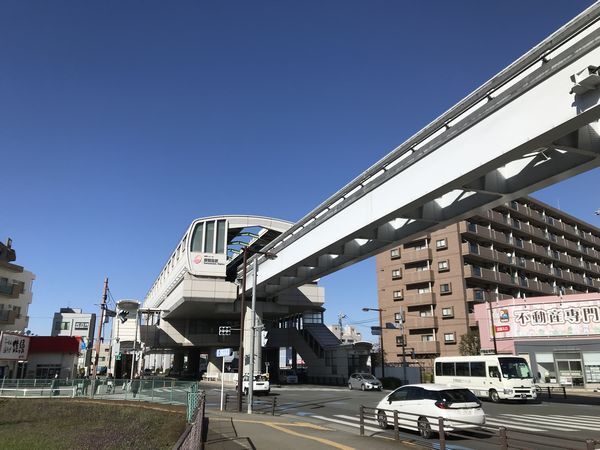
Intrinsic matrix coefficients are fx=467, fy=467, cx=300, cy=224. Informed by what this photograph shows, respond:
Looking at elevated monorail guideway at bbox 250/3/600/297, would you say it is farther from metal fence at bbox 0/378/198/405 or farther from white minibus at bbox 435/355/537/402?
metal fence at bbox 0/378/198/405

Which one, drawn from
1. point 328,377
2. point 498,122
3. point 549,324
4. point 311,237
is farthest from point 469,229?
point 498,122

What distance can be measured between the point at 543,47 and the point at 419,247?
2130 inches

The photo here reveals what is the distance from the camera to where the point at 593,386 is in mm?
37750

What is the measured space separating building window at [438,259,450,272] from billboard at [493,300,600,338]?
16.0m

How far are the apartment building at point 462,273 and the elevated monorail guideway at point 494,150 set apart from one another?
38407mm

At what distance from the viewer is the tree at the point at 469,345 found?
5272 cm

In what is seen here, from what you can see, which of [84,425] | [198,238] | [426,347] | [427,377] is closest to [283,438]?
[84,425]

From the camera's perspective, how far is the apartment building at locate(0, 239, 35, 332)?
4775 centimetres

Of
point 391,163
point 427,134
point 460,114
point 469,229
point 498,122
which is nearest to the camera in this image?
point 498,122

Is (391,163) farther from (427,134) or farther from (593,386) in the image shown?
(593,386)

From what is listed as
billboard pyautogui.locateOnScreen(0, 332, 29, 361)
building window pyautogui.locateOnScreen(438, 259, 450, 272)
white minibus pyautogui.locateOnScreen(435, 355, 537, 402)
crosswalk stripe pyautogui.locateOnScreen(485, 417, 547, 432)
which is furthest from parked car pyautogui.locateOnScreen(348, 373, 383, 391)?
billboard pyautogui.locateOnScreen(0, 332, 29, 361)

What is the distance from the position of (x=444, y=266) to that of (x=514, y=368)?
113 feet

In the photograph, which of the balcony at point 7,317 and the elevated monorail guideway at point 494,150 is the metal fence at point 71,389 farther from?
the balcony at point 7,317

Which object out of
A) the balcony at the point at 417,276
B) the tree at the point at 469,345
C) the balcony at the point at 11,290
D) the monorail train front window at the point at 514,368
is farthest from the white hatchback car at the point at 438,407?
the balcony at the point at 417,276
